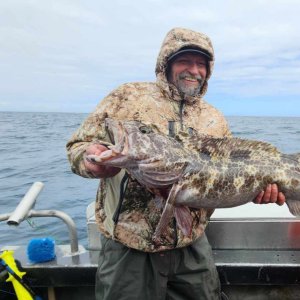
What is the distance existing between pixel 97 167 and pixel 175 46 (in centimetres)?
163

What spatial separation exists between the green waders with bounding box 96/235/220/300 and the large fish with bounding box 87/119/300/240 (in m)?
0.40

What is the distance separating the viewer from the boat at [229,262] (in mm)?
4527

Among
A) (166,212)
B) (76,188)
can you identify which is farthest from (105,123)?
(76,188)

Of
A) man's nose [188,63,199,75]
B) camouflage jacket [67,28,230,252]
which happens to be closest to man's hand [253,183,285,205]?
camouflage jacket [67,28,230,252]

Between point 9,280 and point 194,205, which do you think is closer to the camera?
point 194,205

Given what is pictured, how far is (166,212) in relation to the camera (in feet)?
10.6

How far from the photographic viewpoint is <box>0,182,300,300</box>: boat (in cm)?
453

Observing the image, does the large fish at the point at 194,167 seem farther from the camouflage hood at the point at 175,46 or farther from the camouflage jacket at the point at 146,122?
the camouflage hood at the point at 175,46

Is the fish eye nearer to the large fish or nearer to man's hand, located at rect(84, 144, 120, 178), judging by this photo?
the large fish

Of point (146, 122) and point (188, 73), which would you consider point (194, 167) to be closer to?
point (146, 122)

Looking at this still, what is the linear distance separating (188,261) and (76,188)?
1027 cm

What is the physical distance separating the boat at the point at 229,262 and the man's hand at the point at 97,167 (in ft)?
4.97

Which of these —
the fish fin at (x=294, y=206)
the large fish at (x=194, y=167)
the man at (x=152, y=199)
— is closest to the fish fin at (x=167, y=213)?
the large fish at (x=194, y=167)

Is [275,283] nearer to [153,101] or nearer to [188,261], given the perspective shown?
[188,261]
